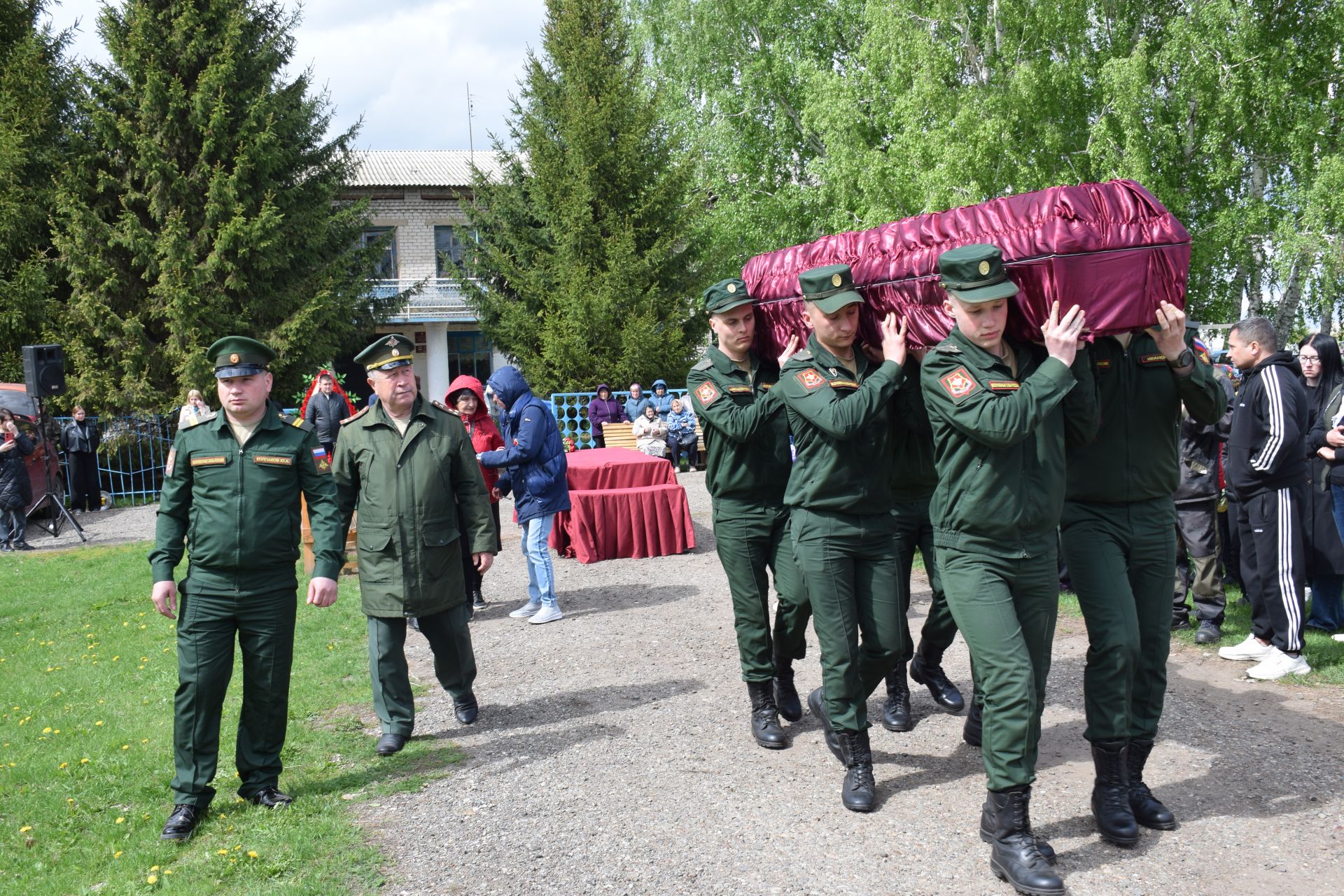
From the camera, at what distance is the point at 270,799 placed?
464 centimetres

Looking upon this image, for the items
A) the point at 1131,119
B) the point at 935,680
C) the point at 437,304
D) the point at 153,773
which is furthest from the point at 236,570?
the point at 437,304

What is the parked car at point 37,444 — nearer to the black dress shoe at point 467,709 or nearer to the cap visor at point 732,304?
the black dress shoe at point 467,709

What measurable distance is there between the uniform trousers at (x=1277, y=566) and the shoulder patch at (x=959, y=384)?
3.44m

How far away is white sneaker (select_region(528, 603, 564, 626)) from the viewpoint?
27.4 ft

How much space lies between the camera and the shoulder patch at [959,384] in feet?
11.9

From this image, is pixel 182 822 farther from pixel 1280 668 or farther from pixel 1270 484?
pixel 1270 484

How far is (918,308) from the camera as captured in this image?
13.8 ft

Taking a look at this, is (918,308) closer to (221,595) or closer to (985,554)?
(985,554)

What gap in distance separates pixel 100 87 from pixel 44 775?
20.1 m

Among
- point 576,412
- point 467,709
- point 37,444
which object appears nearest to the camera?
point 467,709

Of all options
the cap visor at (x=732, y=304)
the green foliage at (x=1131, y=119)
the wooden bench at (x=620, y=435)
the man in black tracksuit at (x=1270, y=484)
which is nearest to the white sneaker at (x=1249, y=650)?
the man in black tracksuit at (x=1270, y=484)

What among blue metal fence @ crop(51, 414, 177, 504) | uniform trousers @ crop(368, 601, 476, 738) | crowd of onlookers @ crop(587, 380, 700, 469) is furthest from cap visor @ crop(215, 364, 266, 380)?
blue metal fence @ crop(51, 414, 177, 504)

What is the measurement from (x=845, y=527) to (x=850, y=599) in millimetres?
311

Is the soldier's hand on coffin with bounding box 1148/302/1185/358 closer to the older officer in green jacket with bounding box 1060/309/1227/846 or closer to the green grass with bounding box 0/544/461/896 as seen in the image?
the older officer in green jacket with bounding box 1060/309/1227/846
